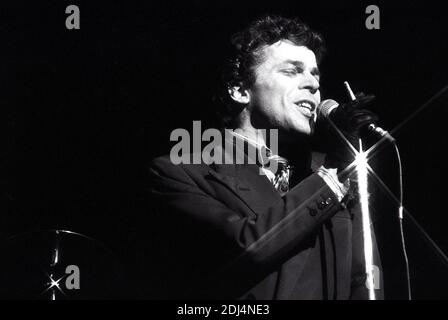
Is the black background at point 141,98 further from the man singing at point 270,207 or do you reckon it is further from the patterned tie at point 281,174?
the patterned tie at point 281,174

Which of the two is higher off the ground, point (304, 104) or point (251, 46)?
point (251, 46)

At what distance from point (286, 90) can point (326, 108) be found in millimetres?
401

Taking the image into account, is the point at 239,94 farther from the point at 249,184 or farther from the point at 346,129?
the point at 346,129

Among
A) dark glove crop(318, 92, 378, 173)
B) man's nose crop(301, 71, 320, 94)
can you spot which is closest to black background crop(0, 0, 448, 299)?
man's nose crop(301, 71, 320, 94)

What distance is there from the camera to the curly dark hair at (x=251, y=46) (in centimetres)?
260

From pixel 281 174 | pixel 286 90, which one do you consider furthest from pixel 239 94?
pixel 281 174

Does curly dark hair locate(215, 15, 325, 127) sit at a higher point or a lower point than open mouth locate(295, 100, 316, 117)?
higher

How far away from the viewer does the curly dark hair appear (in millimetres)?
2604

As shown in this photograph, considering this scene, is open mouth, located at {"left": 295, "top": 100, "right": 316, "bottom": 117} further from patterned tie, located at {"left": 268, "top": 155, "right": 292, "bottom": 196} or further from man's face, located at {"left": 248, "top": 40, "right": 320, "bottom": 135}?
patterned tie, located at {"left": 268, "top": 155, "right": 292, "bottom": 196}

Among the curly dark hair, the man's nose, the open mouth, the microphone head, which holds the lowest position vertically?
the microphone head

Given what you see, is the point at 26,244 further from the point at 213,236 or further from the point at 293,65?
the point at 293,65

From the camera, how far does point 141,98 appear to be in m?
3.27

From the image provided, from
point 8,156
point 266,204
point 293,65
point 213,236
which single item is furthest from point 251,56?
point 8,156

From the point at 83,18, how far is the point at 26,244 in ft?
4.39
